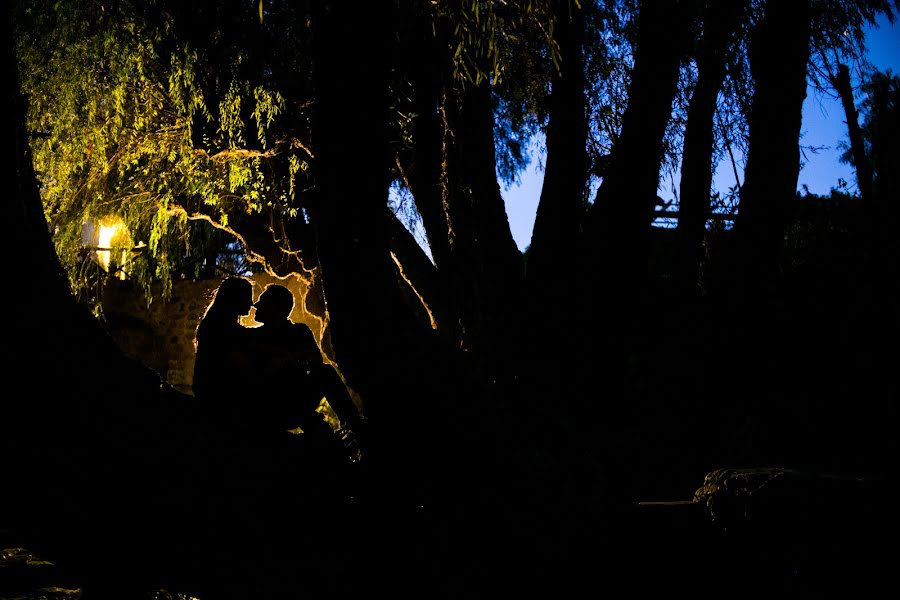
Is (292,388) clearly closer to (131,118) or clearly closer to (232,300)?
(232,300)

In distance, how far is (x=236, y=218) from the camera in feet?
21.3

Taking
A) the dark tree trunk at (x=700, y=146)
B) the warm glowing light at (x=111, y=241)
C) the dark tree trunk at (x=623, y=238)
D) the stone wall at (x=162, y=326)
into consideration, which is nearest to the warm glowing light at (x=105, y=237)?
the warm glowing light at (x=111, y=241)

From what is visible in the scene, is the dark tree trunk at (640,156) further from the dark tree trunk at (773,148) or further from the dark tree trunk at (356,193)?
the dark tree trunk at (356,193)

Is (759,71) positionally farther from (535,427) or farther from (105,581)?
(105,581)

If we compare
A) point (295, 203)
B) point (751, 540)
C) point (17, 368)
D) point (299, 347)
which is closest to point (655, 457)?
point (751, 540)

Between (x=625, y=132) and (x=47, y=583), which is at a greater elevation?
(x=625, y=132)

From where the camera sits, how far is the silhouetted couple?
2.60 m

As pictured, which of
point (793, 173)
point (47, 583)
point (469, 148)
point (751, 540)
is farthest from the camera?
point (469, 148)

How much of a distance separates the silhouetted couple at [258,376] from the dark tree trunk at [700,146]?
222 centimetres

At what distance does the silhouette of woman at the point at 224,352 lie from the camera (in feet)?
8.65

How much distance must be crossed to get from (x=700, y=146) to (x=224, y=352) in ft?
9.27

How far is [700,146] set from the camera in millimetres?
3643

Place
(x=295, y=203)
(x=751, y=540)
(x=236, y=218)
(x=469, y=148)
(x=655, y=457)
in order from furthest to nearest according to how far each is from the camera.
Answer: (x=236, y=218) < (x=295, y=203) < (x=469, y=148) < (x=655, y=457) < (x=751, y=540)

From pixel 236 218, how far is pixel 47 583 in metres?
4.13
